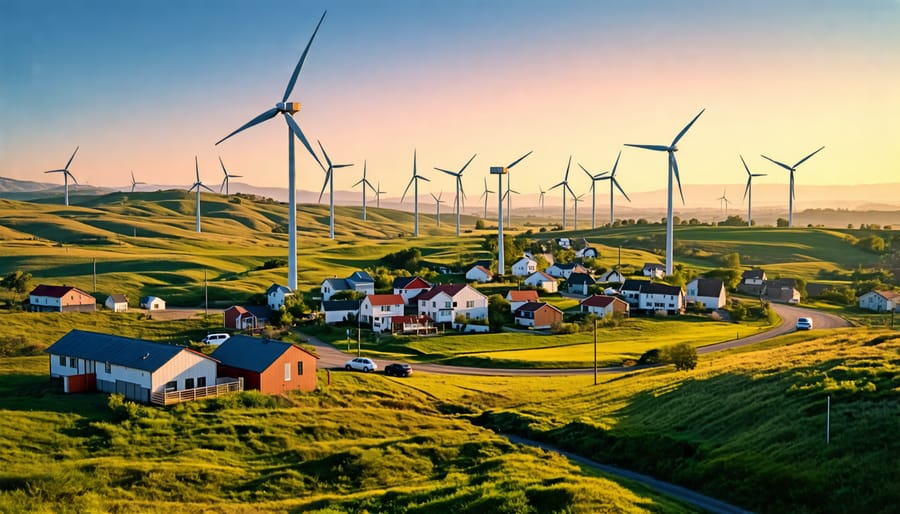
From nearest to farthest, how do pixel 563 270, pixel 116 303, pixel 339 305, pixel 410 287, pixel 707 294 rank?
pixel 339 305 < pixel 116 303 < pixel 410 287 < pixel 707 294 < pixel 563 270

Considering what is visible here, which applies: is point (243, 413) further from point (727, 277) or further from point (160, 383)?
point (727, 277)

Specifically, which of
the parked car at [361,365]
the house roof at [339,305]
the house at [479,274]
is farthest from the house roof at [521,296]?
the parked car at [361,365]

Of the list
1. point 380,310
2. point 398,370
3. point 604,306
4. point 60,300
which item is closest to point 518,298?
point 604,306

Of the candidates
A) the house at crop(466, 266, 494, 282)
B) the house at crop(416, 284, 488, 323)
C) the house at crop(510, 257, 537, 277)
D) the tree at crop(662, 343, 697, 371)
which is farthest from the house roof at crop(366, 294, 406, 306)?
the house at crop(510, 257, 537, 277)

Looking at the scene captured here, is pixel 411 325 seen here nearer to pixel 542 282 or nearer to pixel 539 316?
pixel 539 316

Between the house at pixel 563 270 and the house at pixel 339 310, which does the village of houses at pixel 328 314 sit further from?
the house at pixel 563 270

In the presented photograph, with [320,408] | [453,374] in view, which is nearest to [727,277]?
[453,374]
